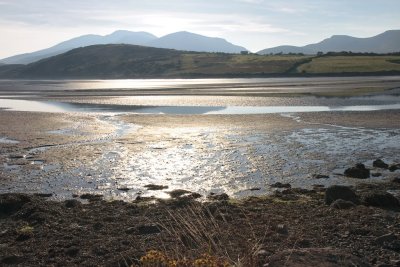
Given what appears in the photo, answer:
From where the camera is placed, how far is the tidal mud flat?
973 centimetres

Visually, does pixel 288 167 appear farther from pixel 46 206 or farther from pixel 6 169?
pixel 6 169

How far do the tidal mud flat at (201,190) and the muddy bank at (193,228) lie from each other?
3cm

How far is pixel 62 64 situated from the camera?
173250 millimetres

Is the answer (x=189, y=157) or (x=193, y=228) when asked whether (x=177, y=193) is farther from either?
(x=193, y=228)

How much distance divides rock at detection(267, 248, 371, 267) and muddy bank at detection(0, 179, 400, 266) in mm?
15

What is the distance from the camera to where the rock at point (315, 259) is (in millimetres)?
6895

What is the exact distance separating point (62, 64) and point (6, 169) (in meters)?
161

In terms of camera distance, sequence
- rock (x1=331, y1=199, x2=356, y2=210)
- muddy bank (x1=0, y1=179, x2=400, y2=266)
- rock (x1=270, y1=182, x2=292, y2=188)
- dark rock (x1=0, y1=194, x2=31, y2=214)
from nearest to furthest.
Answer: muddy bank (x1=0, y1=179, x2=400, y2=266)
rock (x1=331, y1=199, x2=356, y2=210)
dark rock (x1=0, y1=194, x2=31, y2=214)
rock (x1=270, y1=182, x2=292, y2=188)

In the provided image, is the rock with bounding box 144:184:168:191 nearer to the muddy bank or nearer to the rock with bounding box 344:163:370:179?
the muddy bank

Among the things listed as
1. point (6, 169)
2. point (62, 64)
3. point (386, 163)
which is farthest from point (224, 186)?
point (62, 64)

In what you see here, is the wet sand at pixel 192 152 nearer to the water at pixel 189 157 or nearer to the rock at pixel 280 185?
the water at pixel 189 157

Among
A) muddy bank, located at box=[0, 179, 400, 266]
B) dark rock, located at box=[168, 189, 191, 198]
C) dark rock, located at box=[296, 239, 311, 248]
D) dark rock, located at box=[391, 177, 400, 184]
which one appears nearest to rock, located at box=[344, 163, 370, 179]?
dark rock, located at box=[391, 177, 400, 184]

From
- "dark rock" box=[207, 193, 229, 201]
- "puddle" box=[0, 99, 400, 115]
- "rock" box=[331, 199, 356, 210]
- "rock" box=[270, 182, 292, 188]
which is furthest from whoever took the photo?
"puddle" box=[0, 99, 400, 115]

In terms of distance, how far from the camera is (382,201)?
13.5 metres
